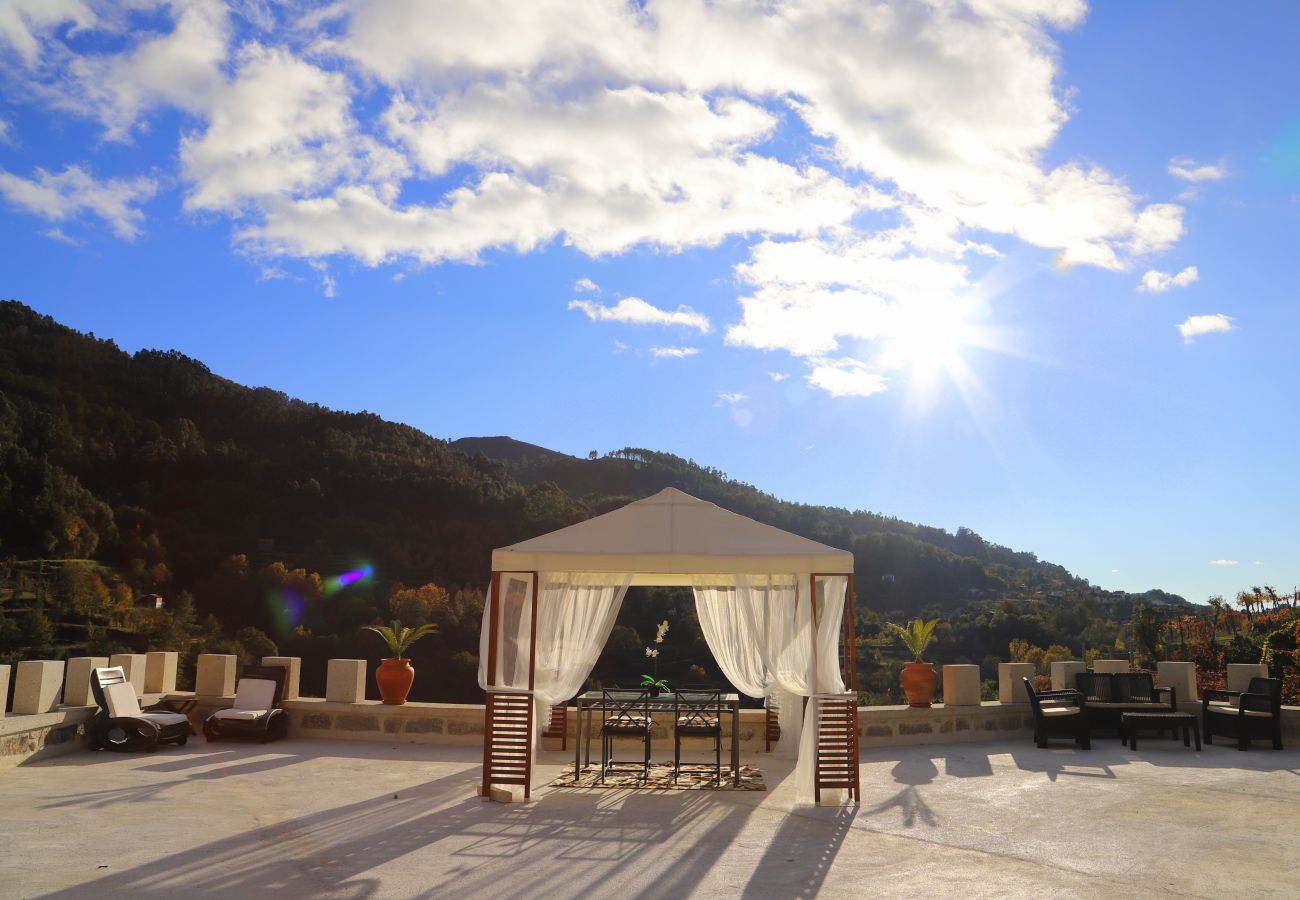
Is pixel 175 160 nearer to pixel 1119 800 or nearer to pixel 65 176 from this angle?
pixel 65 176

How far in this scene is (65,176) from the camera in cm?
1123

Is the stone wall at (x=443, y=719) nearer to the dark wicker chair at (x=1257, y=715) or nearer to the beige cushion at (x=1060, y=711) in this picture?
the dark wicker chair at (x=1257, y=715)

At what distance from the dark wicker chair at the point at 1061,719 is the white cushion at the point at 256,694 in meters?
7.55

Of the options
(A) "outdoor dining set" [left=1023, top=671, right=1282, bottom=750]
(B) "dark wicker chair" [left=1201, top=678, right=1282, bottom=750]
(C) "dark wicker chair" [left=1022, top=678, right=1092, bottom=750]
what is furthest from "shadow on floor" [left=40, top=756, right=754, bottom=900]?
(B) "dark wicker chair" [left=1201, top=678, right=1282, bottom=750]

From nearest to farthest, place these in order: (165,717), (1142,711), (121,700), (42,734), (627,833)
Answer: (627,833) < (42,734) < (121,700) < (165,717) < (1142,711)

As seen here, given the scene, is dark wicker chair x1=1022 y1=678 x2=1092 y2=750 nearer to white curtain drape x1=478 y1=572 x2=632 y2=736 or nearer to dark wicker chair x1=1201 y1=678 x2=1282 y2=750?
dark wicker chair x1=1201 y1=678 x2=1282 y2=750

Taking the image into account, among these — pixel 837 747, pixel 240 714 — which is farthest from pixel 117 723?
pixel 837 747

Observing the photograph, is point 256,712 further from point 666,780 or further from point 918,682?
point 918,682

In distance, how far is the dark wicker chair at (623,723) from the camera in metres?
7.60

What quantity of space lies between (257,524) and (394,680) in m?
16.0

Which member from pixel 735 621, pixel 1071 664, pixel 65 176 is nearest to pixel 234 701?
pixel 735 621

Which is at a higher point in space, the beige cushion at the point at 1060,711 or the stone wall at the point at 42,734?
the beige cushion at the point at 1060,711

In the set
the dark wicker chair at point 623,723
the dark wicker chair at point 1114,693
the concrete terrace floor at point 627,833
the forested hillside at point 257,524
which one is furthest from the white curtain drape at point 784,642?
the forested hillside at point 257,524

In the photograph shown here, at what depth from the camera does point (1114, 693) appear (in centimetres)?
990
